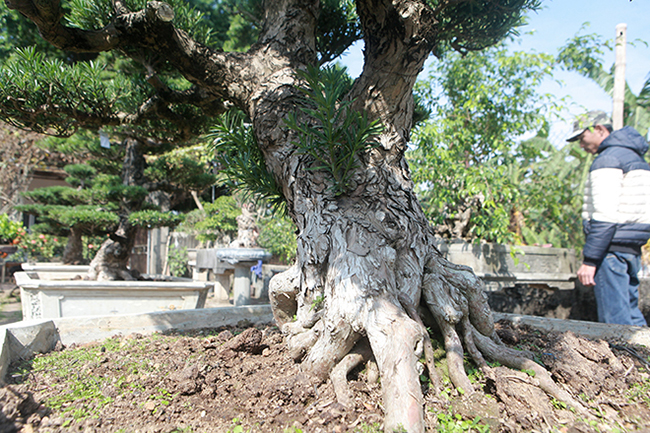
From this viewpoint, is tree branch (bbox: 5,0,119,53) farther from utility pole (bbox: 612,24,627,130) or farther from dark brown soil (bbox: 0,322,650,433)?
utility pole (bbox: 612,24,627,130)

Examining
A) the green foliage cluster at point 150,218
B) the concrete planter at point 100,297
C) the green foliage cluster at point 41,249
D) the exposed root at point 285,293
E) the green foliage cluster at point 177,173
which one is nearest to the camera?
the exposed root at point 285,293

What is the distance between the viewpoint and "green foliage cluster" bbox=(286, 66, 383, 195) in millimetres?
1416

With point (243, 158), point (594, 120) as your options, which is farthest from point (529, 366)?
point (594, 120)

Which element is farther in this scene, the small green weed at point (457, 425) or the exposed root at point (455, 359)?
the exposed root at point (455, 359)

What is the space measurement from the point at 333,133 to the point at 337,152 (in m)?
0.15

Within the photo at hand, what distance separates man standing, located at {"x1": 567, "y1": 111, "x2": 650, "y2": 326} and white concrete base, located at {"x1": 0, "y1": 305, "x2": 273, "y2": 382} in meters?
2.26

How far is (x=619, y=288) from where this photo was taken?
8.13 feet

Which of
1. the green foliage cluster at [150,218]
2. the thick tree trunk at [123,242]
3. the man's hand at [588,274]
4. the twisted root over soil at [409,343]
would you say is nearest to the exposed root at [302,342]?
the twisted root over soil at [409,343]

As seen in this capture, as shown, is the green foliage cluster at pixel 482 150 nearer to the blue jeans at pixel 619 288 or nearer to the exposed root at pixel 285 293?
the blue jeans at pixel 619 288

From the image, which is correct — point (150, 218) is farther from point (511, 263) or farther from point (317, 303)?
point (511, 263)

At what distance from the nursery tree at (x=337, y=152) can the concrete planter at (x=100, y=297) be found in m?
1.74

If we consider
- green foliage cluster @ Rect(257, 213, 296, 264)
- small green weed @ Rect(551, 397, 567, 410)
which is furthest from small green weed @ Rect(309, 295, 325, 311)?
green foliage cluster @ Rect(257, 213, 296, 264)

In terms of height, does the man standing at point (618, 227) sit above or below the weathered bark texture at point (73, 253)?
above

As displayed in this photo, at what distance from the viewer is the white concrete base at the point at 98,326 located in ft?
5.07
